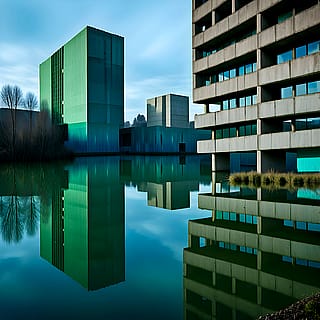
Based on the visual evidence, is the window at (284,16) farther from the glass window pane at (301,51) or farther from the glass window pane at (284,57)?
the glass window pane at (301,51)

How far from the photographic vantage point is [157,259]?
22.2ft

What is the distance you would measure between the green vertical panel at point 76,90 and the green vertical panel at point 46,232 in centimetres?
5360

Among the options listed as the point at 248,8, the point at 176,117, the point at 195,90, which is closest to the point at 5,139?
the point at 195,90

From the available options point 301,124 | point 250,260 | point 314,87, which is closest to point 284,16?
point 314,87

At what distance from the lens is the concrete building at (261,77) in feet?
73.0

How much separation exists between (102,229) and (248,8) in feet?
76.3

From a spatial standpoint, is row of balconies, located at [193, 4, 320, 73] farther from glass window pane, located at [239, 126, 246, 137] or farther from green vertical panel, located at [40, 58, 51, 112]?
green vertical panel, located at [40, 58, 51, 112]

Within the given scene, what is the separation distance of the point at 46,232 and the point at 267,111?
19.6 meters

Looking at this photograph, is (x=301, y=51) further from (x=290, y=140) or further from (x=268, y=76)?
(x=290, y=140)

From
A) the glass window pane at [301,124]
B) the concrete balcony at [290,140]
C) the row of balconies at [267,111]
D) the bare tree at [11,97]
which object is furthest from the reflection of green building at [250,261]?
the bare tree at [11,97]

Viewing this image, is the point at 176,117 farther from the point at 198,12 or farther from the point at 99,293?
the point at 99,293

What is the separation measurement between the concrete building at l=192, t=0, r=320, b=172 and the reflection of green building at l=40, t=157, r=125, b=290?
14939 millimetres

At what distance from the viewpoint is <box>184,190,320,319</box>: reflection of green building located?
4727 millimetres

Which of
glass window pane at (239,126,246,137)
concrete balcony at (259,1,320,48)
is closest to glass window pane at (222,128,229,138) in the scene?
glass window pane at (239,126,246,137)
